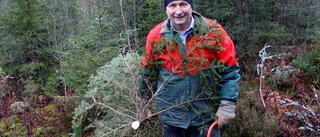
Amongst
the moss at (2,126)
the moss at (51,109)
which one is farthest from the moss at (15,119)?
the moss at (51,109)

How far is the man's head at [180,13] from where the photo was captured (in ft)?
7.62

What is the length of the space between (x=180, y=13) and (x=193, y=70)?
590 mm

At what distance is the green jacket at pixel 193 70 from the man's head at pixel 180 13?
0.08m

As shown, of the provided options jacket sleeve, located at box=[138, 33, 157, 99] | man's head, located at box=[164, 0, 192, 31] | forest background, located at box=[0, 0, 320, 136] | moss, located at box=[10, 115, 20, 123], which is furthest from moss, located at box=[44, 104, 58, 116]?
man's head, located at box=[164, 0, 192, 31]

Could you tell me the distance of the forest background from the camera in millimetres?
3232

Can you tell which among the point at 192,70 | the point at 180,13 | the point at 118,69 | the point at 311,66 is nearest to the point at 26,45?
the point at 118,69

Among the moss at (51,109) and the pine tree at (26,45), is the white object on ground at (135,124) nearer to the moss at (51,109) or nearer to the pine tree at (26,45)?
the moss at (51,109)

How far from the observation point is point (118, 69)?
305 centimetres

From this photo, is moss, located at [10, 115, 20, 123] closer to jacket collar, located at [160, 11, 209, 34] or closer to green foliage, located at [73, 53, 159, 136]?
green foliage, located at [73, 53, 159, 136]

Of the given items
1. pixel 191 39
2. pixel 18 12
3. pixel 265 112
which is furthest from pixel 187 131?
pixel 18 12

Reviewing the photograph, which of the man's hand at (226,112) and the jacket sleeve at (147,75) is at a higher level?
the jacket sleeve at (147,75)

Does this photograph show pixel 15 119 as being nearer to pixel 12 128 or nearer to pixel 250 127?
pixel 12 128

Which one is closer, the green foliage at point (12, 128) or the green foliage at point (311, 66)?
the green foliage at point (12, 128)

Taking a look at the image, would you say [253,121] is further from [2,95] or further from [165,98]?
[2,95]
